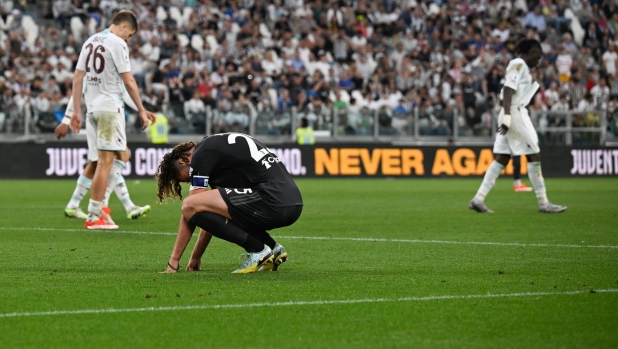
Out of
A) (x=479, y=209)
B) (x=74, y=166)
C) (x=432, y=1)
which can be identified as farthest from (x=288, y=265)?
(x=432, y=1)

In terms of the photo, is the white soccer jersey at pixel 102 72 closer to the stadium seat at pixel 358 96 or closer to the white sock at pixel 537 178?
the white sock at pixel 537 178

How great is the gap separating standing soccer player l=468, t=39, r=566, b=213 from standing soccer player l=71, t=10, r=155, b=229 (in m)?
5.40

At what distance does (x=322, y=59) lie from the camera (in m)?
30.2

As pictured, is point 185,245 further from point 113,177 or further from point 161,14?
point 161,14

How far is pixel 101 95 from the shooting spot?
40.0ft

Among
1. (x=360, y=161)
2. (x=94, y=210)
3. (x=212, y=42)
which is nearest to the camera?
(x=94, y=210)

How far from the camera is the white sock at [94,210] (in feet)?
39.3

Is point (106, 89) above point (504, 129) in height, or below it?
above

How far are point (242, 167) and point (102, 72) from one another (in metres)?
4.91

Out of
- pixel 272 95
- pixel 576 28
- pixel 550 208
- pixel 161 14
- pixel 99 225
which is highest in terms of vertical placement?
pixel 161 14

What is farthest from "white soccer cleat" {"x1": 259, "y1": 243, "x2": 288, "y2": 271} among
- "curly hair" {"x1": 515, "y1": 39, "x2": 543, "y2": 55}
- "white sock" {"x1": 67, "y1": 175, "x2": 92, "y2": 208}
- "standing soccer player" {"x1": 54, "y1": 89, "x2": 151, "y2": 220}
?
"curly hair" {"x1": 515, "y1": 39, "x2": 543, "y2": 55}

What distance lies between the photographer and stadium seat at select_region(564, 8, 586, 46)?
34.5 metres

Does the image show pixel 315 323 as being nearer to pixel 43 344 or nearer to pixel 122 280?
pixel 43 344

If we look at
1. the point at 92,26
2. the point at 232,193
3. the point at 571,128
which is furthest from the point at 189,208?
the point at 571,128
